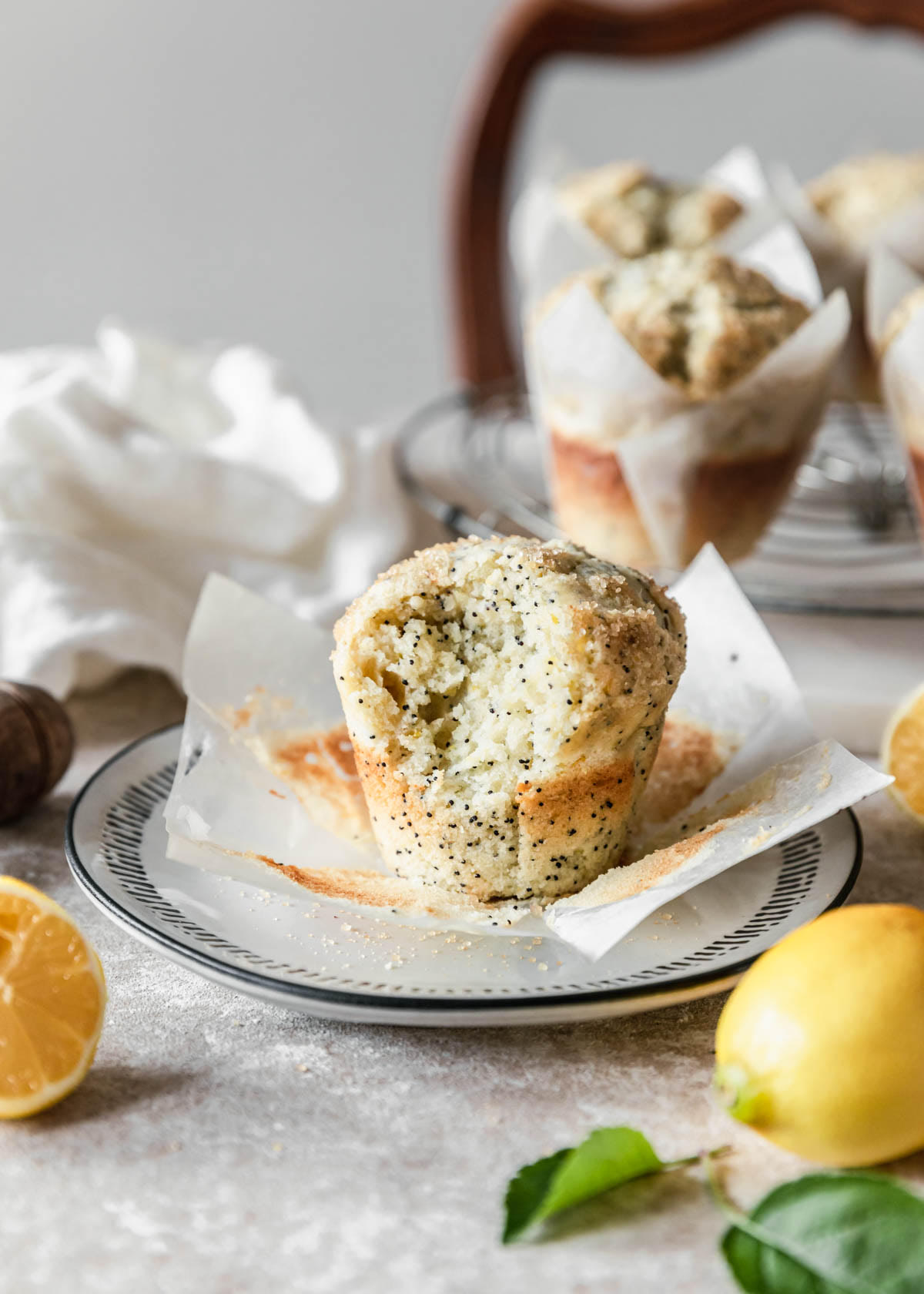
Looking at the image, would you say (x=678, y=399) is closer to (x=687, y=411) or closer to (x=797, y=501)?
(x=687, y=411)

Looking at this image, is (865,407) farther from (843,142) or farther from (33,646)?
(843,142)

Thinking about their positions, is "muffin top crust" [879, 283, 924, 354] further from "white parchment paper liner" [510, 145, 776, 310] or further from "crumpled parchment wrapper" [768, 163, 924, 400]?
"white parchment paper liner" [510, 145, 776, 310]

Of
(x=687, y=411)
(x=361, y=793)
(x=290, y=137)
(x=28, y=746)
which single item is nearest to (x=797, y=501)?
(x=687, y=411)

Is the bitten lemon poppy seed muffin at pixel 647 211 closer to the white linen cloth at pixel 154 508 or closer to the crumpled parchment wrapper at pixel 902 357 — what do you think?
the crumpled parchment wrapper at pixel 902 357

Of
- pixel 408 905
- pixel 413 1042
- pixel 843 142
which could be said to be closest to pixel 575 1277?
pixel 413 1042

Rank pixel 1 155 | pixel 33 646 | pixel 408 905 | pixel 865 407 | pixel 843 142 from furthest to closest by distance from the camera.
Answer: pixel 1 155, pixel 843 142, pixel 865 407, pixel 33 646, pixel 408 905
